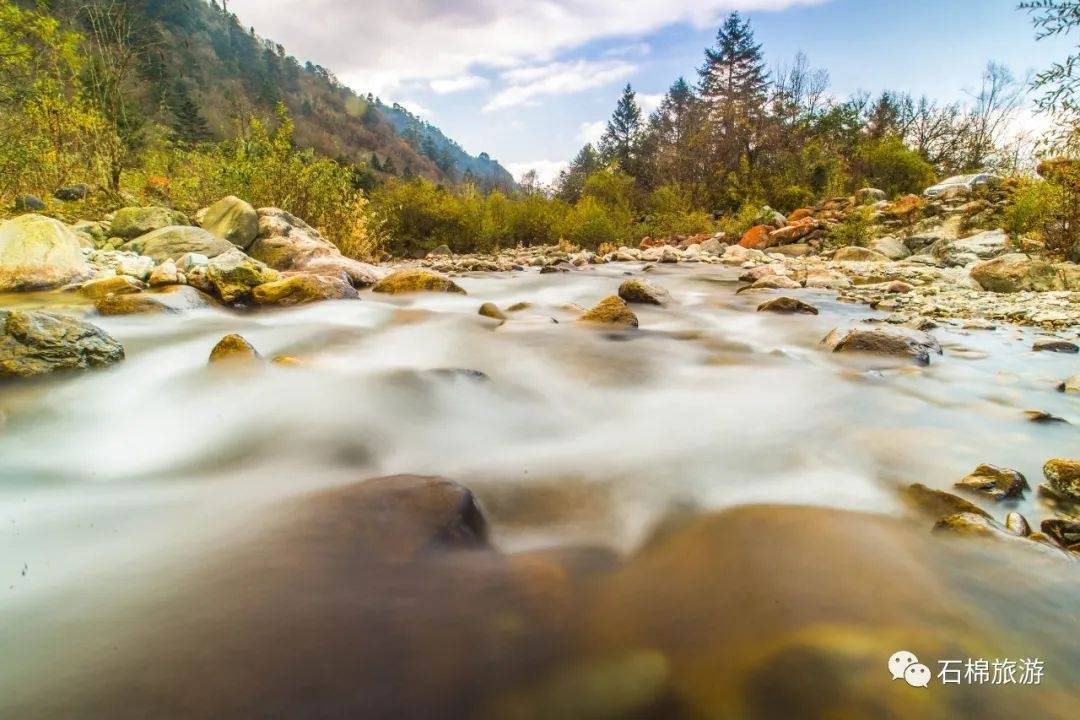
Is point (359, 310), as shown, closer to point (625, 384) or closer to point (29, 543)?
point (625, 384)

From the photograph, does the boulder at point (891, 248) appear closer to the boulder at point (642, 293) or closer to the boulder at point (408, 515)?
the boulder at point (642, 293)

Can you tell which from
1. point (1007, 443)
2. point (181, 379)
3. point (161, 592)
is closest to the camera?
point (161, 592)

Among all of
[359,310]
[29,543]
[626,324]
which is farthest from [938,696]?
[359,310]

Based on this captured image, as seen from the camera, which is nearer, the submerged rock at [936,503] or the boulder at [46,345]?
the submerged rock at [936,503]

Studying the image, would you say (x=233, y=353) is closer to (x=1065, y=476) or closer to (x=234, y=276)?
(x=234, y=276)

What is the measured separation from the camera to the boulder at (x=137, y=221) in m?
7.69

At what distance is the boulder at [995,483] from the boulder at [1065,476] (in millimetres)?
95

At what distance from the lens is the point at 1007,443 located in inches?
110

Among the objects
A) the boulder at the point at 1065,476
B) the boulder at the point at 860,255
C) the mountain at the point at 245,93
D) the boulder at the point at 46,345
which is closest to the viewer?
the boulder at the point at 1065,476

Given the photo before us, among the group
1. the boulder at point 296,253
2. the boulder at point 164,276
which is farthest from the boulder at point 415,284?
the boulder at point 164,276

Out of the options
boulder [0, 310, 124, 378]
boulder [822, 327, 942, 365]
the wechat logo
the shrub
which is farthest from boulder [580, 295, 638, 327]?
the shrub

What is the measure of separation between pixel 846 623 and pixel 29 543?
8.64 feet

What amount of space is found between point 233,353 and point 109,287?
295cm

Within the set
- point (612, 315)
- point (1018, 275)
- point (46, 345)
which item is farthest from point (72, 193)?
point (1018, 275)
